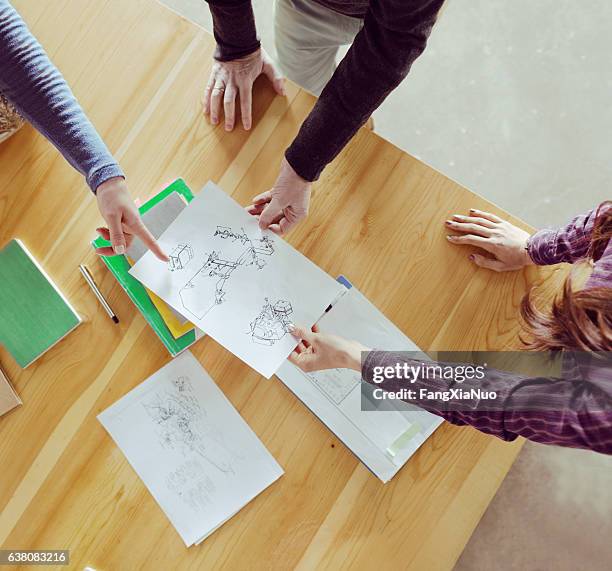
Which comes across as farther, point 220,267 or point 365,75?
point 220,267

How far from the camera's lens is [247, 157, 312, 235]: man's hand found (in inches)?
33.4

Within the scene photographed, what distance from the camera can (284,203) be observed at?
2.84 feet

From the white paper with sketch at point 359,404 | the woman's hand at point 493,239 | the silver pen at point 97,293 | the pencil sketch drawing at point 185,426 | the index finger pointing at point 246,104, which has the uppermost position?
the woman's hand at point 493,239

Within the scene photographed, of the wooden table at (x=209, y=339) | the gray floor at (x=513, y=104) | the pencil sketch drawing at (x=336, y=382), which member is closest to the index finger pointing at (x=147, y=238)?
the wooden table at (x=209, y=339)

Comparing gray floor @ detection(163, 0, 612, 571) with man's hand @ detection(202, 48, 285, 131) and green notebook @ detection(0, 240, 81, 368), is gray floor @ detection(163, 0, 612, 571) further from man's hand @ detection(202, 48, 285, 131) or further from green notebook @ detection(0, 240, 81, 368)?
green notebook @ detection(0, 240, 81, 368)

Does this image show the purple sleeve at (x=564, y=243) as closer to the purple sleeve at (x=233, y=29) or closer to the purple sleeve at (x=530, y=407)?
the purple sleeve at (x=530, y=407)

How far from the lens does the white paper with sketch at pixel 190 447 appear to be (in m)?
0.88

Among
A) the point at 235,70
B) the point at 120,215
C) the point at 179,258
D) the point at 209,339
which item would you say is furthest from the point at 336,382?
the point at 235,70

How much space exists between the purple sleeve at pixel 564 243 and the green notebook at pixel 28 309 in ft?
2.47

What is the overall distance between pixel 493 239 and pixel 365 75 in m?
0.34

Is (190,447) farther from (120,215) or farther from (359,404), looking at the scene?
(120,215)

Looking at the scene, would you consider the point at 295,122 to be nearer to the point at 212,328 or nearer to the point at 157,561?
the point at 212,328

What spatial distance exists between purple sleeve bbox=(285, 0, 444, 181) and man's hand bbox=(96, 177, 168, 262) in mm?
252

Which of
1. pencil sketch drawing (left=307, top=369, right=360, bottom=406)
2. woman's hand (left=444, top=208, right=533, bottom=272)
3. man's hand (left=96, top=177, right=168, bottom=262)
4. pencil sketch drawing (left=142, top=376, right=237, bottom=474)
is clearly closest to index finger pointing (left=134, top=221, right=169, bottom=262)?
man's hand (left=96, top=177, right=168, bottom=262)
